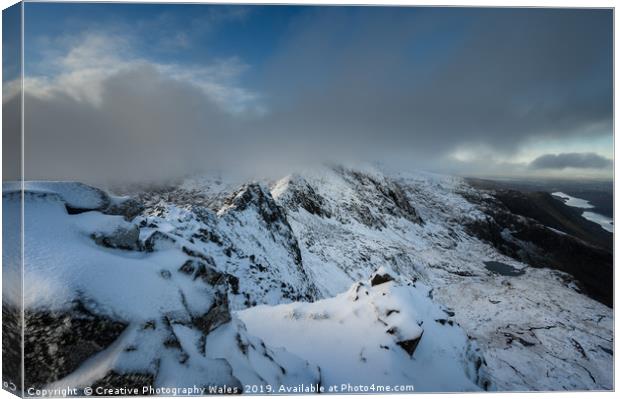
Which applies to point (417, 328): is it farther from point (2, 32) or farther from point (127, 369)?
point (2, 32)

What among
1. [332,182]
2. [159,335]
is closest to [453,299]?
[332,182]

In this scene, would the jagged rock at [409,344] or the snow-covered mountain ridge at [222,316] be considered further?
the jagged rock at [409,344]

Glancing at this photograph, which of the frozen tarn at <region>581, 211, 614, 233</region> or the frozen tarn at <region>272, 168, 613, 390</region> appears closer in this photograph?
the frozen tarn at <region>581, 211, 614, 233</region>

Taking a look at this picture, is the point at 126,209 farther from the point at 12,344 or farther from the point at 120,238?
the point at 12,344

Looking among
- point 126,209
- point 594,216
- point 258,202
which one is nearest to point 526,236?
point 258,202

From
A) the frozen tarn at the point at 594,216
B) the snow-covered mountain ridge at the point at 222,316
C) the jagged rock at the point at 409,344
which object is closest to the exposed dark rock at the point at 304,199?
the snow-covered mountain ridge at the point at 222,316

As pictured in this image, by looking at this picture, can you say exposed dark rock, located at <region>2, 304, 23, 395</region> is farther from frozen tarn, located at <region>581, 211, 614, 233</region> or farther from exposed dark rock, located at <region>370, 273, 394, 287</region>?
frozen tarn, located at <region>581, 211, 614, 233</region>

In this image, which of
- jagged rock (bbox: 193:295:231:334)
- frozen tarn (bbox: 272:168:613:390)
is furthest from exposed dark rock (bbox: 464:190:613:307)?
jagged rock (bbox: 193:295:231:334)

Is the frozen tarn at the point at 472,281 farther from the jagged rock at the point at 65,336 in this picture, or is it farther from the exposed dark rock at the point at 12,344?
the exposed dark rock at the point at 12,344
